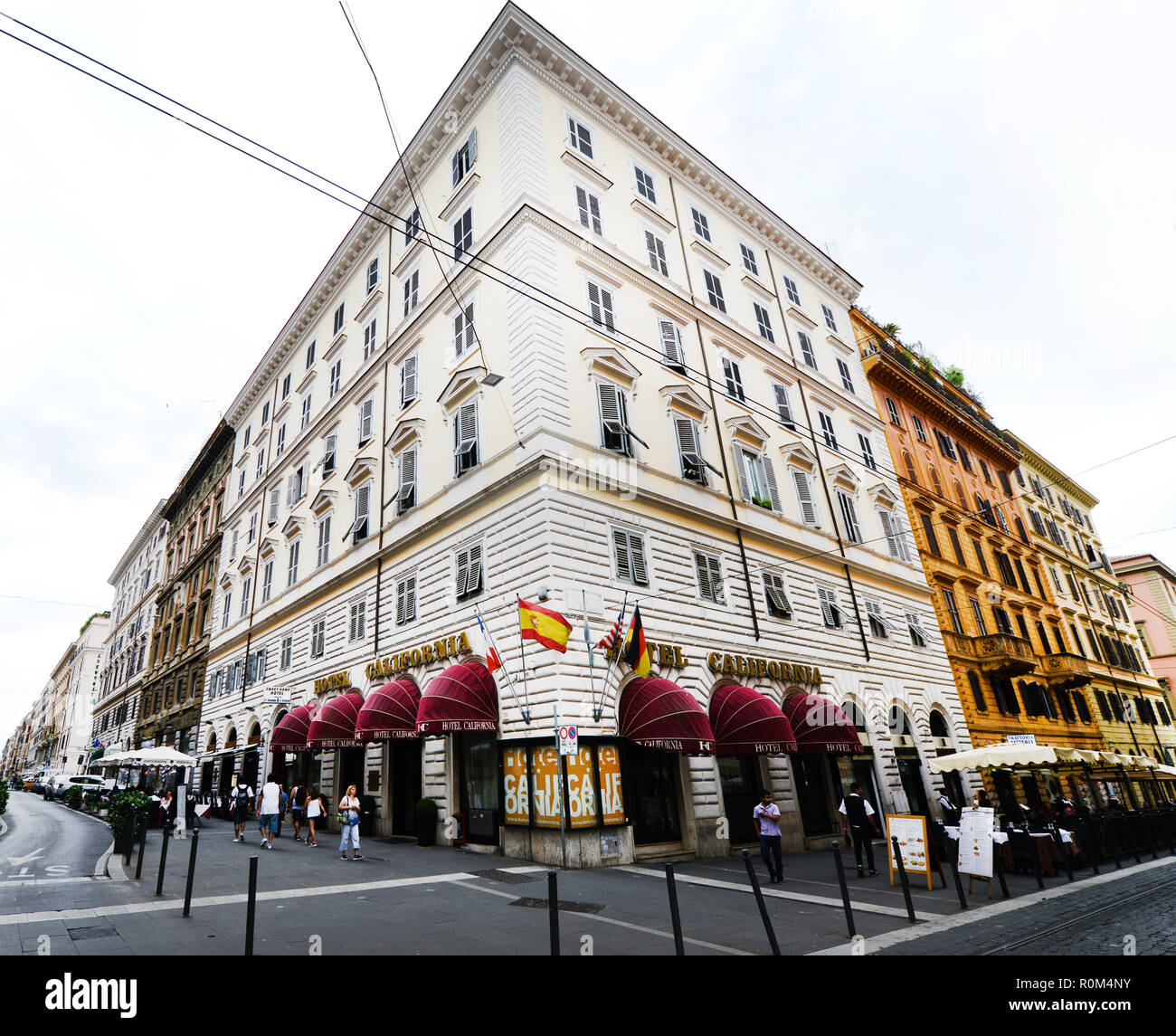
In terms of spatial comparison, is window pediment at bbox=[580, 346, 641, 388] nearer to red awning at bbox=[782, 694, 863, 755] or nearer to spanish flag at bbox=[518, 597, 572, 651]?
spanish flag at bbox=[518, 597, 572, 651]

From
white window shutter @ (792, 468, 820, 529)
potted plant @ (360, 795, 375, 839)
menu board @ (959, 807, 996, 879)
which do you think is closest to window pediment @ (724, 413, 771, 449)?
white window shutter @ (792, 468, 820, 529)

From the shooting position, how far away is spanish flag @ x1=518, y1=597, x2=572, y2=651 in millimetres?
13891

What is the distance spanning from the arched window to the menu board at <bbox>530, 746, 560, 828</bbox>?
82.7 feet

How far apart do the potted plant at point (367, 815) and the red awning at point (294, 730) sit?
2.71 metres

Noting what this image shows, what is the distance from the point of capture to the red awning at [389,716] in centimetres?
1680

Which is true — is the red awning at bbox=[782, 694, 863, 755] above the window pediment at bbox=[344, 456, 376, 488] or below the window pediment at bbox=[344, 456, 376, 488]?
below

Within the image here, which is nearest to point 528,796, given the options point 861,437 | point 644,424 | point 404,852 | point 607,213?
point 404,852

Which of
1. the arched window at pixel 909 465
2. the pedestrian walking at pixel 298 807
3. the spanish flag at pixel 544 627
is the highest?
the arched window at pixel 909 465

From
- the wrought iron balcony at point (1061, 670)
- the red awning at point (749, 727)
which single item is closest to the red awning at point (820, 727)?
the red awning at point (749, 727)

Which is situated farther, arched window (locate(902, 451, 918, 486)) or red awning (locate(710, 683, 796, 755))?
arched window (locate(902, 451, 918, 486))

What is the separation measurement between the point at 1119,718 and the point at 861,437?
2628 cm

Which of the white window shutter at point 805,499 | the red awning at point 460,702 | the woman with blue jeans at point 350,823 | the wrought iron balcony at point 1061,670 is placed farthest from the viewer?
the wrought iron balcony at point 1061,670

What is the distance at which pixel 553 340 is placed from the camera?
714 inches

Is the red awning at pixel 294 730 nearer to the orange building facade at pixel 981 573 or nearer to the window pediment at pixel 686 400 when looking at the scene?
the window pediment at pixel 686 400
